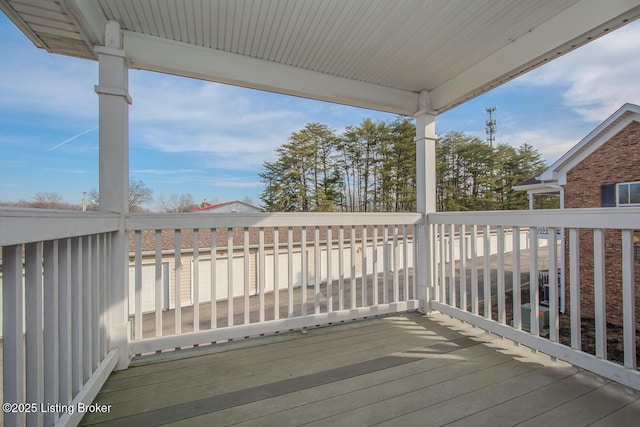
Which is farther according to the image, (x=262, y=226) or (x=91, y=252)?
(x=262, y=226)

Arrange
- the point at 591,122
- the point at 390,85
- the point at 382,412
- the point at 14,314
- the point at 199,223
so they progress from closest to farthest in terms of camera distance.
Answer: the point at 14,314 < the point at 382,412 < the point at 199,223 < the point at 390,85 < the point at 591,122

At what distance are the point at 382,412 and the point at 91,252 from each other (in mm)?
1642

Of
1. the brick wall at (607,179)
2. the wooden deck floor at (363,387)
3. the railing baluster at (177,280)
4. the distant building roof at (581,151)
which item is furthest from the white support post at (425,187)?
the brick wall at (607,179)

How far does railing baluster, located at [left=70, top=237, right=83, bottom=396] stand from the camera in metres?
1.27

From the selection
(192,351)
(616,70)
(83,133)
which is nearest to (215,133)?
(83,133)

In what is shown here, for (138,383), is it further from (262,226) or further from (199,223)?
(262,226)

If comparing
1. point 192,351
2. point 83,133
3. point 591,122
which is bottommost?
point 192,351

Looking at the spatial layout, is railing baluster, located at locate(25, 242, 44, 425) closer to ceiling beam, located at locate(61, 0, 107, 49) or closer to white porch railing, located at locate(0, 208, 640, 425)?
white porch railing, located at locate(0, 208, 640, 425)

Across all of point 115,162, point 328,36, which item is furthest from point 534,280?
point 115,162

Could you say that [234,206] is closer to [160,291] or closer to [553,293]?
[160,291]

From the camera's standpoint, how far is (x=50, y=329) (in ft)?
3.51

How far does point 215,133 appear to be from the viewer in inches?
347

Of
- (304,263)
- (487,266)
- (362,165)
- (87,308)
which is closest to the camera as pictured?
(87,308)

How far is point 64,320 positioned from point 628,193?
757cm
